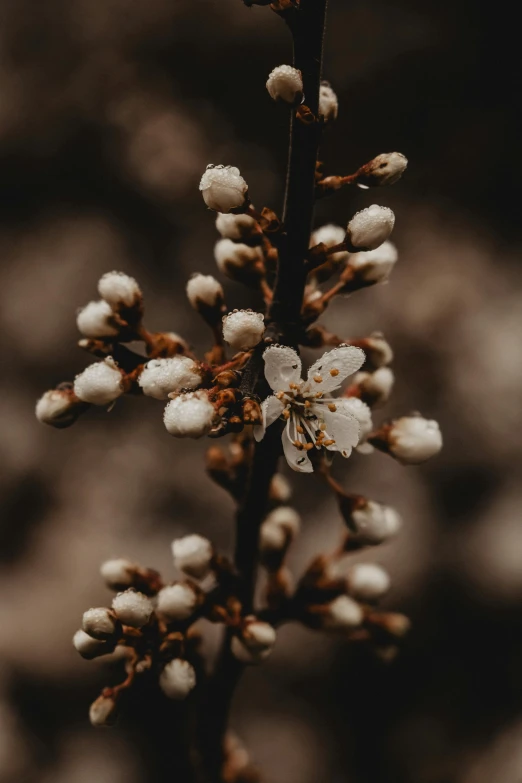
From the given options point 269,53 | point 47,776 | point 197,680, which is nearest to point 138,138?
point 269,53

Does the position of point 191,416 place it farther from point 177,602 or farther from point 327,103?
point 327,103

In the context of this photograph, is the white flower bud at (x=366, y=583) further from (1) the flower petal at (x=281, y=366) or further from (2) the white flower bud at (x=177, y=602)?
(1) the flower petal at (x=281, y=366)

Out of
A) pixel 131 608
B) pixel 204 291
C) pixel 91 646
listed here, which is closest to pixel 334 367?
pixel 204 291

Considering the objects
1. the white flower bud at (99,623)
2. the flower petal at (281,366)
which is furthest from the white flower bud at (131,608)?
the flower petal at (281,366)

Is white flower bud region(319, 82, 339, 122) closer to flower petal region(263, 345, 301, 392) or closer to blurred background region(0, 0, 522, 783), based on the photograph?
flower petal region(263, 345, 301, 392)

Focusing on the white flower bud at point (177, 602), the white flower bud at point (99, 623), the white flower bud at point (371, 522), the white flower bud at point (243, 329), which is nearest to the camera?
the white flower bud at point (243, 329)

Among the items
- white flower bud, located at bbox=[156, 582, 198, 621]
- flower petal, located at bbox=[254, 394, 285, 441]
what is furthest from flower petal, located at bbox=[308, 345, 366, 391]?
white flower bud, located at bbox=[156, 582, 198, 621]

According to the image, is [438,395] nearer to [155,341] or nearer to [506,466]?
[506,466]
